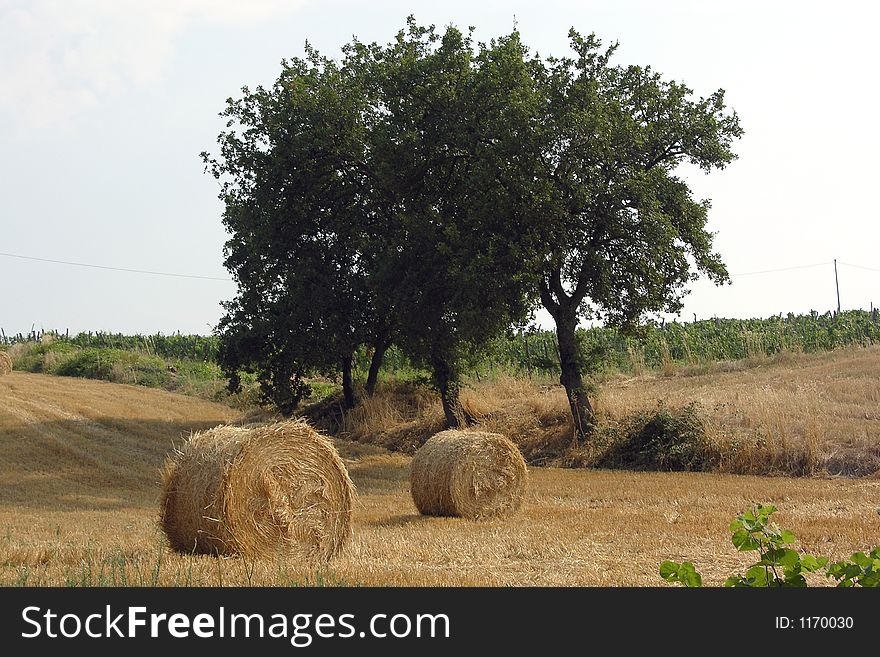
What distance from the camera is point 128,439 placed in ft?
82.4

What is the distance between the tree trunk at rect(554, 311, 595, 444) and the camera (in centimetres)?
2344

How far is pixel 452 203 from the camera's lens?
23812 mm

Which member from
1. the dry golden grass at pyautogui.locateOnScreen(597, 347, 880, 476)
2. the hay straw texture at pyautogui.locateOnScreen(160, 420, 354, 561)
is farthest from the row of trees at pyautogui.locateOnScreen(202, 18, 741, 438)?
the hay straw texture at pyautogui.locateOnScreen(160, 420, 354, 561)

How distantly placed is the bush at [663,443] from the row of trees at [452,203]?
156 centimetres

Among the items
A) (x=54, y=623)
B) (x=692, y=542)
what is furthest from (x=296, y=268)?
(x=54, y=623)

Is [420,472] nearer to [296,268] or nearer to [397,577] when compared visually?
[397,577]

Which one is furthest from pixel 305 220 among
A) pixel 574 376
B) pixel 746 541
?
pixel 746 541

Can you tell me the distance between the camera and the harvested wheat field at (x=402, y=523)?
882cm

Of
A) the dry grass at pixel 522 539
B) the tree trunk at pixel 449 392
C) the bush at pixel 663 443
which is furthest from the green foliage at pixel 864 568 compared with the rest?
the tree trunk at pixel 449 392

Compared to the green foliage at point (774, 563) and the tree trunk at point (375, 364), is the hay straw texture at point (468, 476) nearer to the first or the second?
the green foliage at point (774, 563)

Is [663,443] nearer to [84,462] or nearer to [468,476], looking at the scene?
[468,476]

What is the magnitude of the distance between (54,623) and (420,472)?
10181 mm

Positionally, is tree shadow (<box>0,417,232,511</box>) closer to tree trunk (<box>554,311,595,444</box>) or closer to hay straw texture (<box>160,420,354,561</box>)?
hay straw texture (<box>160,420,354,561</box>)

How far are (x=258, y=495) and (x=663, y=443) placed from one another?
12.8 metres
